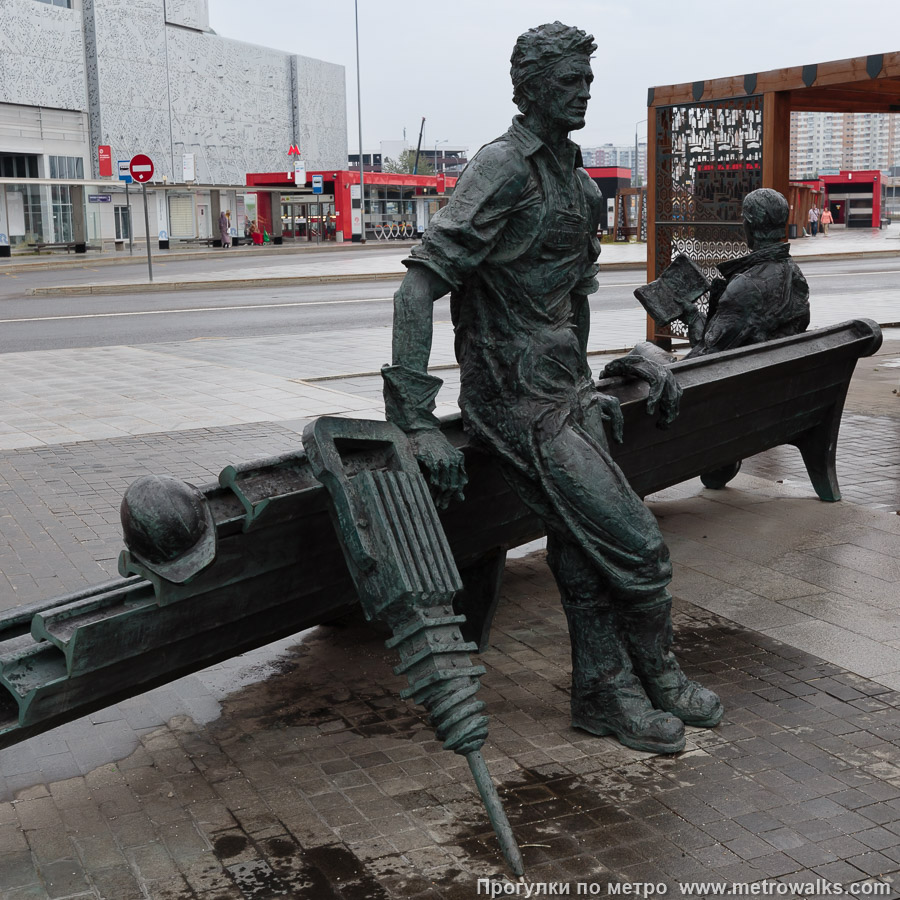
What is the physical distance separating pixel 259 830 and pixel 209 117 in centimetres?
6290

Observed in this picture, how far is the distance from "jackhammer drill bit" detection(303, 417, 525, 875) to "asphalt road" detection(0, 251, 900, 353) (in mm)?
13501

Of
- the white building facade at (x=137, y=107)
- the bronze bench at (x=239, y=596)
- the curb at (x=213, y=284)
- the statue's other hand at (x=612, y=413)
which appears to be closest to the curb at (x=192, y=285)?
the curb at (x=213, y=284)

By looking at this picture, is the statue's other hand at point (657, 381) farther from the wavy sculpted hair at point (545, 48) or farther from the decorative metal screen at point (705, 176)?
the decorative metal screen at point (705, 176)

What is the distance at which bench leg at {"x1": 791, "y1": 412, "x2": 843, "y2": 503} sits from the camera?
746cm

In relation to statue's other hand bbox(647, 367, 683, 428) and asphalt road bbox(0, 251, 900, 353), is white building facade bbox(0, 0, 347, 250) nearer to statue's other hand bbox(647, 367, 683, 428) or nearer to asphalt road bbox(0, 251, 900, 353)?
asphalt road bbox(0, 251, 900, 353)

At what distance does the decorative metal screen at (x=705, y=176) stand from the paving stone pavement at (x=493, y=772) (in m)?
7.59

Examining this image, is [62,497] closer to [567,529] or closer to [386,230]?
[567,529]

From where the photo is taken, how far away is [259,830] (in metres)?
3.66

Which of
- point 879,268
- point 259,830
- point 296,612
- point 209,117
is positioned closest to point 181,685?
point 296,612

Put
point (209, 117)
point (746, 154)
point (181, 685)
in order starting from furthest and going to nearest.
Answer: point (209, 117) → point (746, 154) → point (181, 685)

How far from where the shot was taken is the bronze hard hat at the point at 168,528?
3480mm

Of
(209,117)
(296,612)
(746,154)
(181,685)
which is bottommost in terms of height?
(181,685)

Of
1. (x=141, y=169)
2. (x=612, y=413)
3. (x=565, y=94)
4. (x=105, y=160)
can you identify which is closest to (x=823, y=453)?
(x=612, y=413)

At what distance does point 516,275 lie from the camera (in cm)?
417
